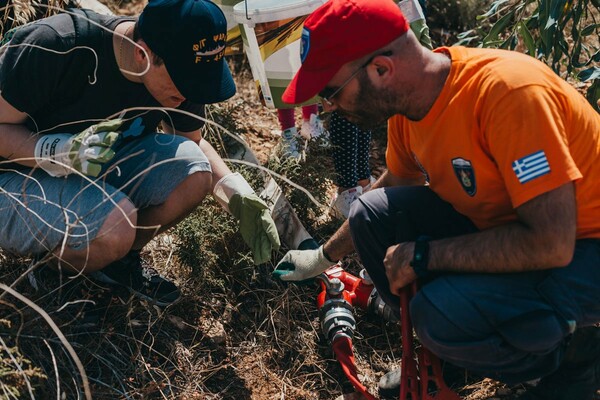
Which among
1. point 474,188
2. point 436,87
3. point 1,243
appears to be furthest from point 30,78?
point 474,188

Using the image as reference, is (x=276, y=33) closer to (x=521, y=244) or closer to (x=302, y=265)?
(x=302, y=265)

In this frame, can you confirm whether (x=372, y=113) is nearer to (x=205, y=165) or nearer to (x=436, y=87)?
(x=436, y=87)

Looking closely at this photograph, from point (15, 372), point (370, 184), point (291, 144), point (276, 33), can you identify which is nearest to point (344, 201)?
point (370, 184)

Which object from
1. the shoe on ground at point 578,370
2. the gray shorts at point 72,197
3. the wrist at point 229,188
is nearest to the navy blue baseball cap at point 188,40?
the gray shorts at point 72,197

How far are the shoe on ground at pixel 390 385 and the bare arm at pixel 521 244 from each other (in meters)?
0.50

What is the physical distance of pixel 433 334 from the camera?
2.14 metres

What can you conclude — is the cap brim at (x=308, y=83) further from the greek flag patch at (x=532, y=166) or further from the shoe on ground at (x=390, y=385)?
the shoe on ground at (x=390, y=385)

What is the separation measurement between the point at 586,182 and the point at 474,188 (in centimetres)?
29

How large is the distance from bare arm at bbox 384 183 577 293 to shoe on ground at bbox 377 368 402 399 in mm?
498

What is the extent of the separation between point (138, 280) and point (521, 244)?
134 centimetres

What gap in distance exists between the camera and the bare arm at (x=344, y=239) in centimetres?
254

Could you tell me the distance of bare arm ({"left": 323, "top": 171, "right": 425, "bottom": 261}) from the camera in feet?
8.32

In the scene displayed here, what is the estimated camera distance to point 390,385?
2576 millimetres

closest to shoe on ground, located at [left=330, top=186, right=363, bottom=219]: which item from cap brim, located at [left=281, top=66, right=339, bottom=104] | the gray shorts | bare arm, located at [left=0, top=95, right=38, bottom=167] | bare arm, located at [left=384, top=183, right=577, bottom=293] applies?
the gray shorts
